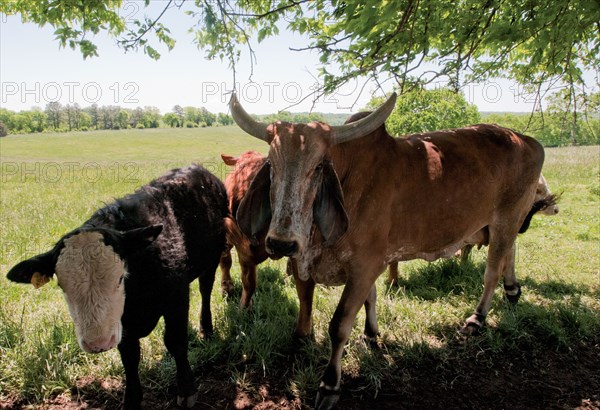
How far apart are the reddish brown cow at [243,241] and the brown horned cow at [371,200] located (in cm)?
69

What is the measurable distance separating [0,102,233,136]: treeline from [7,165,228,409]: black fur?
119ft

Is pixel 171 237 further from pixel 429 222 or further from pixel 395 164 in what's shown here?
pixel 429 222

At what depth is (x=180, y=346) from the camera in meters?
3.38

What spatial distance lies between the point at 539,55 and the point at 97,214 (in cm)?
497

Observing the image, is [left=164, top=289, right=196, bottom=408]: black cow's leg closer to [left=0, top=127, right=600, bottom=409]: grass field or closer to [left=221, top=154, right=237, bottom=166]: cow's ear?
[left=0, top=127, right=600, bottom=409]: grass field

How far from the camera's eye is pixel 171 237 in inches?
133

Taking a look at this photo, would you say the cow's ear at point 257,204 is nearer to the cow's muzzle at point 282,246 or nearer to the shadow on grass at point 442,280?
the cow's muzzle at point 282,246

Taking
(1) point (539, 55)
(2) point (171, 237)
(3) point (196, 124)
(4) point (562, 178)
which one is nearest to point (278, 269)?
(2) point (171, 237)

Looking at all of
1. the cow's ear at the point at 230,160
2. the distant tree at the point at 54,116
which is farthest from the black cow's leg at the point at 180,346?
the distant tree at the point at 54,116

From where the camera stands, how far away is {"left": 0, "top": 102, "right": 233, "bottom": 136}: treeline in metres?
44.6

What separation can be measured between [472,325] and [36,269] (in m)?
4.37

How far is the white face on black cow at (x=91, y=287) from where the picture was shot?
2490mm

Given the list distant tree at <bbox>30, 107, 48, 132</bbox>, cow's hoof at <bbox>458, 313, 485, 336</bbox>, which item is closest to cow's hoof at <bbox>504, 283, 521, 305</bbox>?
cow's hoof at <bbox>458, 313, 485, 336</bbox>

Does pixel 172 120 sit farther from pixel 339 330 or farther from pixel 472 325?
pixel 339 330
